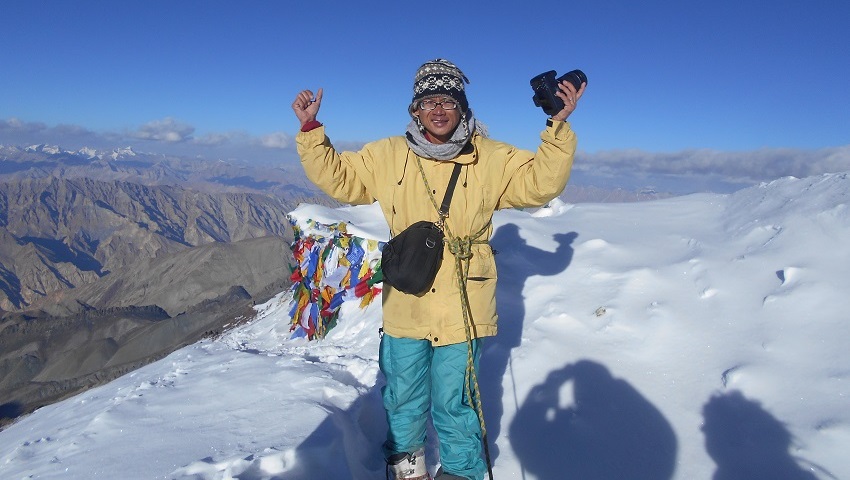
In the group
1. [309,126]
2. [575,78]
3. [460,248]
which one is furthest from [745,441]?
[309,126]

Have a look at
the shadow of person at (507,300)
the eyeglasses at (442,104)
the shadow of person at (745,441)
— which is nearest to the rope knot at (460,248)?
the eyeglasses at (442,104)

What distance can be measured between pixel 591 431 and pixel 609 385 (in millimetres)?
752

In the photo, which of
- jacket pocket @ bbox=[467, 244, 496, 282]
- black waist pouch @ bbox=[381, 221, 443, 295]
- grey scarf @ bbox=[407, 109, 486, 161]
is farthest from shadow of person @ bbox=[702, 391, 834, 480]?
grey scarf @ bbox=[407, 109, 486, 161]

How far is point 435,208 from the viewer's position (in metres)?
3.54

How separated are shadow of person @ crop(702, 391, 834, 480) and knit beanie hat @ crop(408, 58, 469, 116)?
353cm

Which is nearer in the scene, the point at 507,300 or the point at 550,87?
the point at 550,87

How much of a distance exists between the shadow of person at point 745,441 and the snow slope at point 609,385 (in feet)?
0.04

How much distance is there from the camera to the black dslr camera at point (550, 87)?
123 inches

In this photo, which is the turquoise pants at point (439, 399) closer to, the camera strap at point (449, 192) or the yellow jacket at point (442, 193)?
the yellow jacket at point (442, 193)

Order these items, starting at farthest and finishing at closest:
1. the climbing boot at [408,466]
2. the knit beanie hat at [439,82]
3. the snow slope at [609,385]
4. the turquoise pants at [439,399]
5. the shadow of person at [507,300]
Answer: the shadow of person at [507,300] < the snow slope at [609,385] < the climbing boot at [408,466] < the turquoise pants at [439,399] < the knit beanie hat at [439,82]

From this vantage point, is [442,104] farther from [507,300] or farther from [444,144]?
[507,300]

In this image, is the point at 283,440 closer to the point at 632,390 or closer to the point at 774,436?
the point at 632,390

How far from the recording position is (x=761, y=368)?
480 centimetres

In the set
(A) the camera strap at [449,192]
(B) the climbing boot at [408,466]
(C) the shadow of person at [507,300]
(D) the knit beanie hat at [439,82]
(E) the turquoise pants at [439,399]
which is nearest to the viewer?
(D) the knit beanie hat at [439,82]
